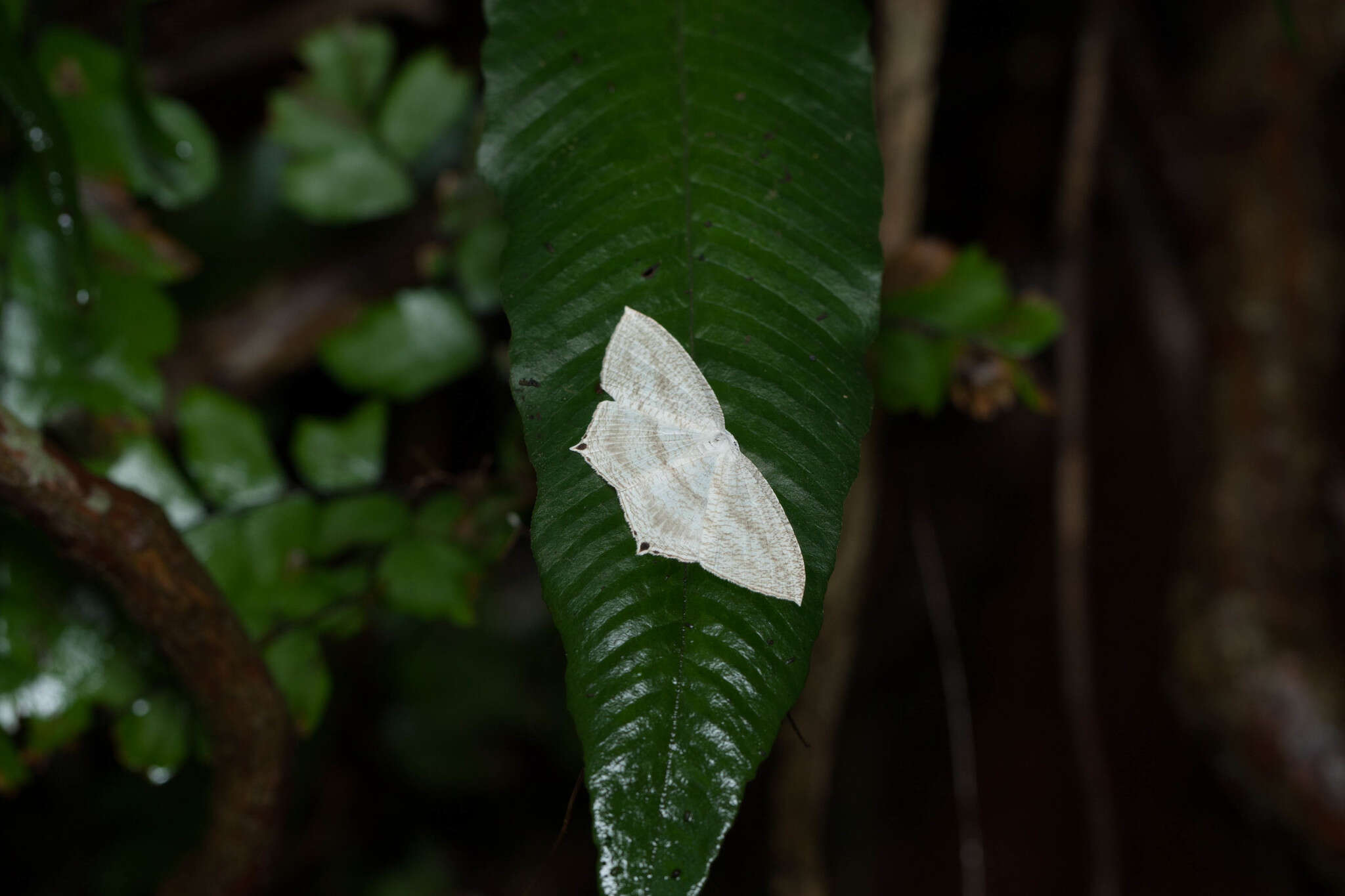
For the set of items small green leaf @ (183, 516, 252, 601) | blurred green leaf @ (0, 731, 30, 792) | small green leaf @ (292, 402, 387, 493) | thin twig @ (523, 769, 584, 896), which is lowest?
thin twig @ (523, 769, 584, 896)

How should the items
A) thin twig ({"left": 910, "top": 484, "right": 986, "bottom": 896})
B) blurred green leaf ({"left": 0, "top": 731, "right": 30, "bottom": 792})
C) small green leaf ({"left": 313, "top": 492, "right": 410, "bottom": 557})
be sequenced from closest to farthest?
blurred green leaf ({"left": 0, "top": 731, "right": 30, "bottom": 792}), small green leaf ({"left": 313, "top": 492, "right": 410, "bottom": 557}), thin twig ({"left": 910, "top": 484, "right": 986, "bottom": 896})

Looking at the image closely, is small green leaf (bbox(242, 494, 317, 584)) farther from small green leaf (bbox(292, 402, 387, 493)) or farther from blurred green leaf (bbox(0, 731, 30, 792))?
blurred green leaf (bbox(0, 731, 30, 792))

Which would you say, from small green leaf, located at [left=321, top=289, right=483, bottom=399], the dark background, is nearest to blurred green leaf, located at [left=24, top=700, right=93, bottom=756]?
small green leaf, located at [left=321, top=289, right=483, bottom=399]

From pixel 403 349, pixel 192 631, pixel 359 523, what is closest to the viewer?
pixel 192 631

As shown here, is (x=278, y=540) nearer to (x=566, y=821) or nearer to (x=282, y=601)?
(x=282, y=601)

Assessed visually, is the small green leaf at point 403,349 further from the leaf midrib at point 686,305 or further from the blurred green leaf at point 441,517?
the leaf midrib at point 686,305

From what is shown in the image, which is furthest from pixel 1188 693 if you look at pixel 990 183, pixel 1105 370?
pixel 990 183

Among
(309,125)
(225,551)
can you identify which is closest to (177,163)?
(309,125)
